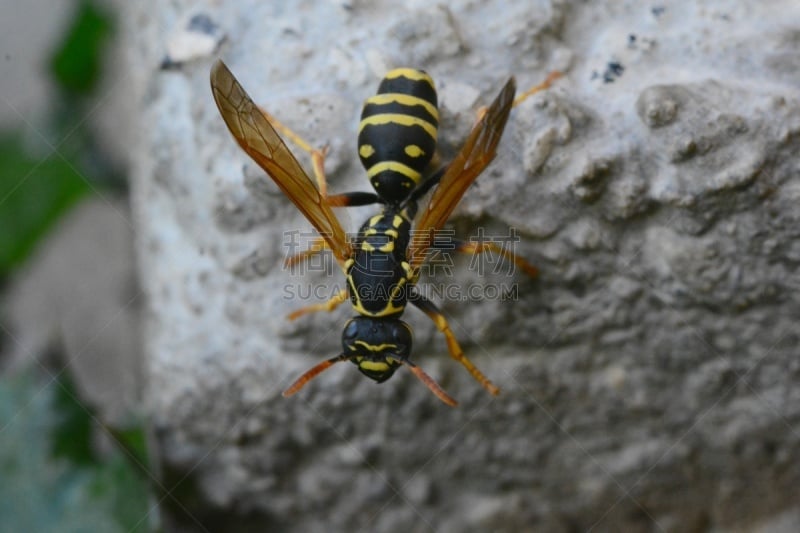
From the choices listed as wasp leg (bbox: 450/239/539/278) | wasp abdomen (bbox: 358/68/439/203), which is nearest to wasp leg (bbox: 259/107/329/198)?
wasp abdomen (bbox: 358/68/439/203)

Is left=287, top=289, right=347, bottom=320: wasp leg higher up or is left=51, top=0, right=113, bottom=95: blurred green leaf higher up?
left=51, top=0, right=113, bottom=95: blurred green leaf

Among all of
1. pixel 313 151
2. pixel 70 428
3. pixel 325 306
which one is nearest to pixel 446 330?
pixel 325 306

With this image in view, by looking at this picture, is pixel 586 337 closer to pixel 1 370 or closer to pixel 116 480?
pixel 116 480

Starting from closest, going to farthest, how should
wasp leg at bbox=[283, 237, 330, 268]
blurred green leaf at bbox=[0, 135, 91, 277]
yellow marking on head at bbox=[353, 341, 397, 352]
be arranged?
yellow marking on head at bbox=[353, 341, 397, 352] → wasp leg at bbox=[283, 237, 330, 268] → blurred green leaf at bbox=[0, 135, 91, 277]

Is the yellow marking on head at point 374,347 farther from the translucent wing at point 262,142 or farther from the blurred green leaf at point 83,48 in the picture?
the blurred green leaf at point 83,48

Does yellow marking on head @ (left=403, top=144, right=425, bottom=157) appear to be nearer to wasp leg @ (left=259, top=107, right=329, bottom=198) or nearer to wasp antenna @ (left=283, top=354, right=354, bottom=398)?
wasp leg @ (left=259, top=107, right=329, bottom=198)

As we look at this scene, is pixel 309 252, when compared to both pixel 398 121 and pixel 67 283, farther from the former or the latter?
pixel 67 283
